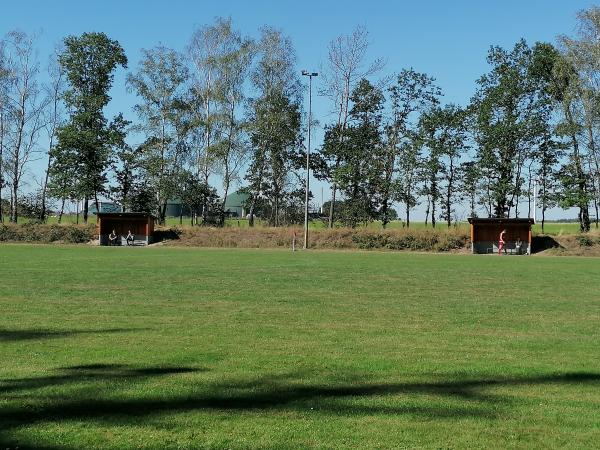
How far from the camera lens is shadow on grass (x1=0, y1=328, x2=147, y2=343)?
402 inches

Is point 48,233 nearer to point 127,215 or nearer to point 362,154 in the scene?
point 127,215

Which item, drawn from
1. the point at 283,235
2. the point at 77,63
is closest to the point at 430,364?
the point at 283,235

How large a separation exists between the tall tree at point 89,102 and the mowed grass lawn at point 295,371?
48.0 m

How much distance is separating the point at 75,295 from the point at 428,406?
1233 centimetres

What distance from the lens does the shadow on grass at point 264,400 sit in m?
6.00

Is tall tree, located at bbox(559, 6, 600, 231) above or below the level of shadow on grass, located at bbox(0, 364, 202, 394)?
above

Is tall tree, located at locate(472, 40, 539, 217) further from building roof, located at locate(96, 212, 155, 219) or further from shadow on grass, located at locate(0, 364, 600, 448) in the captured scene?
shadow on grass, located at locate(0, 364, 600, 448)

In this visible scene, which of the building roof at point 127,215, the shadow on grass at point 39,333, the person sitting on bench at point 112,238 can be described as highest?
the building roof at point 127,215

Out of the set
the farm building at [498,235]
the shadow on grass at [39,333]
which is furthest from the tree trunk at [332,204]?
the shadow on grass at [39,333]

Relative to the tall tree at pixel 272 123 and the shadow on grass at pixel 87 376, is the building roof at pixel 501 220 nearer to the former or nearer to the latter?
the tall tree at pixel 272 123

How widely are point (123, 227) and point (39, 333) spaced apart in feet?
160

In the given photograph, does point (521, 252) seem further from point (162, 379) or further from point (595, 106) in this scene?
point (162, 379)

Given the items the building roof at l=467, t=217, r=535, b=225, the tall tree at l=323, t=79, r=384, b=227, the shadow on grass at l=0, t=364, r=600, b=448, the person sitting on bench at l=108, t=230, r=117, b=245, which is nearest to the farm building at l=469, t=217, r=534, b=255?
the building roof at l=467, t=217, r=535, b=225

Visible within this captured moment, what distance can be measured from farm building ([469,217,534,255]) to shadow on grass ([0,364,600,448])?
1848 inches
